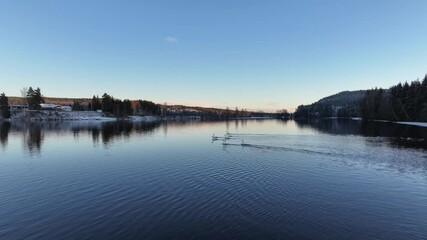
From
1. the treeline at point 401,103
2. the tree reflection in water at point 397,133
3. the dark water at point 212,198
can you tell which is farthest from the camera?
the treeline at point 401,103

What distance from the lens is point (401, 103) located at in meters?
150

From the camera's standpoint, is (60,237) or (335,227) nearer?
(60,237)

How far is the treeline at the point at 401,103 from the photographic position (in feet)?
428

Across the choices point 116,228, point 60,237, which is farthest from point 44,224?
point 116,228

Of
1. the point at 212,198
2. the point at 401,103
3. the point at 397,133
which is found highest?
the point at 401,103

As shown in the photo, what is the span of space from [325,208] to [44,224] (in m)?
20.9

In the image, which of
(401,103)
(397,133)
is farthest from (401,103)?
(397,133)

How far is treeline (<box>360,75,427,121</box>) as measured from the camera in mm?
130500

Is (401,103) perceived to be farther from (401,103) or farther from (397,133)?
(397,133)

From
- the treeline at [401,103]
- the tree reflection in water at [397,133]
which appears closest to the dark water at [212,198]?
the tree reflection in water at [397,133]

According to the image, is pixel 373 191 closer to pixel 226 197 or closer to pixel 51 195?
pixel 226 197

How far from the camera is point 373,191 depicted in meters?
27.7

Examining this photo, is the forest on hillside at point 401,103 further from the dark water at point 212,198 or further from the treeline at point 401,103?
the dark water at point 212,198

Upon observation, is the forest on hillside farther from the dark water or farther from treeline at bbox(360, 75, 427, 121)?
the dark water
